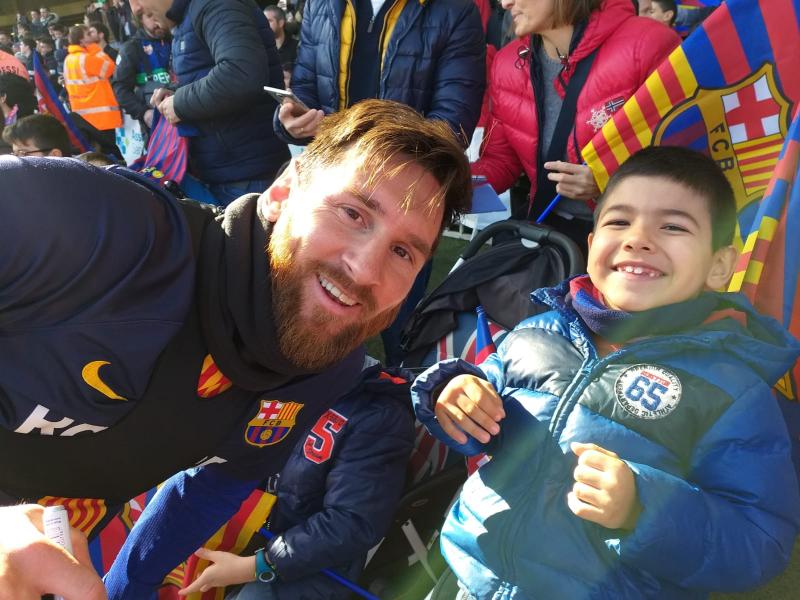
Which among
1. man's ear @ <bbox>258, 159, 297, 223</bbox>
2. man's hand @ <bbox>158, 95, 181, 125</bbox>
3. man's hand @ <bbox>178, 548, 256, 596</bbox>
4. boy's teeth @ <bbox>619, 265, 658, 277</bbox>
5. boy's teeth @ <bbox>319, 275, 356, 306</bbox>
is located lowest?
man's hand @ <bbox>178, 548, 256, 596</bbox>

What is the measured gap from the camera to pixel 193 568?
6.48 ft

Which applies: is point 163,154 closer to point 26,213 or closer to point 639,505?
point 26,213

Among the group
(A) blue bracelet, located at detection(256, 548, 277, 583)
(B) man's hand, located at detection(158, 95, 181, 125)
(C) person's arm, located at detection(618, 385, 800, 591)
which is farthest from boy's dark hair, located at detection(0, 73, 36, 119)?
(C) person's arm, located at detection(618, 385, 800, 591)

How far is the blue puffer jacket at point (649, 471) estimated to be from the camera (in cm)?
121

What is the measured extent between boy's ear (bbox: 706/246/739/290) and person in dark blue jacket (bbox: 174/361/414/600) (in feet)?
3.13

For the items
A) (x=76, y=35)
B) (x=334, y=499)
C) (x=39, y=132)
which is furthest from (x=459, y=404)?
(x=76, y=35)

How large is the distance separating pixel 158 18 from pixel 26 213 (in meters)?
2.42

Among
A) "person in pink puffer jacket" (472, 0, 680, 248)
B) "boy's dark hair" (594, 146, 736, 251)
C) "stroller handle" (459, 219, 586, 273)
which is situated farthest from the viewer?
"person in pink puffer jacket" (472, 0, 680, 248)

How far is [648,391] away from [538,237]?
933 mm

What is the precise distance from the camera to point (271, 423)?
154 cm

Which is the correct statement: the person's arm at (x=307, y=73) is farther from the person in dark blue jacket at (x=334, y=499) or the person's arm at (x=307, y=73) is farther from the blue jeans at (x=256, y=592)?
the blue jeans at (x=256, y=592)

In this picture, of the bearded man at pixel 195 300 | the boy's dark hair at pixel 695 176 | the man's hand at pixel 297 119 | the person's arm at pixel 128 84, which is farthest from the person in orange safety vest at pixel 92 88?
the boy's dark hair at pixel 695 176

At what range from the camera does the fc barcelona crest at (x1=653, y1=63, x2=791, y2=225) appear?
1793 mm

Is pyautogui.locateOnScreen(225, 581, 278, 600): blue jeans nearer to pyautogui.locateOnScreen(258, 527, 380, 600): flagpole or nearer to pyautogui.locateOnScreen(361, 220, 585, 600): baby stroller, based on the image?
pyautogui.locateOnScreen(258, 527, 380, 600): flagpole
